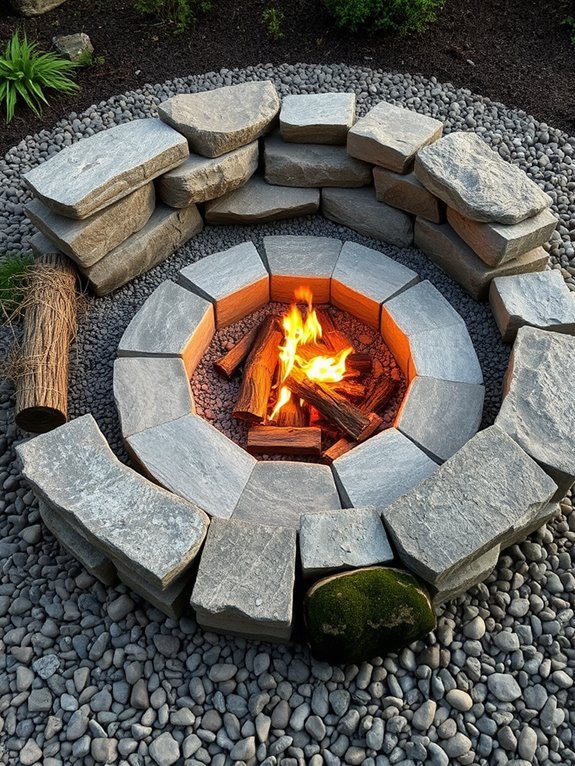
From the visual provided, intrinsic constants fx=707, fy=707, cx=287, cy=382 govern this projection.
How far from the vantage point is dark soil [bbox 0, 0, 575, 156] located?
213 inches

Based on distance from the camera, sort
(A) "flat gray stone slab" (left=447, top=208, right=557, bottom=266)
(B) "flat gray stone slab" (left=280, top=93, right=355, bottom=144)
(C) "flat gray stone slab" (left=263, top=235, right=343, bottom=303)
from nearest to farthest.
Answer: (A) "flat gray stone slab" (left=447, top=208, right=557, bottom=266), (C) "flat gray stone slab" (left=263, top=235, right=343, bottom=303), (B) "flat gray stone slab" (left=280, top=93, right=355, bottom=144)

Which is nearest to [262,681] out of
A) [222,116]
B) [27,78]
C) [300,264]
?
[300,264]

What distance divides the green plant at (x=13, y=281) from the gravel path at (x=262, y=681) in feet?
3.54

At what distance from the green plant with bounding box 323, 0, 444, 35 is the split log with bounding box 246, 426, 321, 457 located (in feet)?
12.2

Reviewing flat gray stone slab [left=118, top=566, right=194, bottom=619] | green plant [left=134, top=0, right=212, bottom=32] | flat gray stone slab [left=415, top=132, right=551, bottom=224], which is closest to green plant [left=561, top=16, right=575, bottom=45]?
flat gray stone slab [left=415, top=132, right=551, bottom=224]

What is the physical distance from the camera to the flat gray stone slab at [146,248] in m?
3.99

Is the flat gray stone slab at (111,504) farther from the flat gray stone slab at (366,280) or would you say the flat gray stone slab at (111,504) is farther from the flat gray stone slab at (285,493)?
the flat gray stone slab at (366,280)

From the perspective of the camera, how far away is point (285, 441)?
3.57m

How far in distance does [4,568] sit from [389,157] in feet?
9.80

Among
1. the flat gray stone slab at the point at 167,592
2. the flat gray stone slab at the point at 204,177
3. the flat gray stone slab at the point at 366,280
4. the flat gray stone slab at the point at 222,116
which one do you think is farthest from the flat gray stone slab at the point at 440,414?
the flat gray stone slab at the point at 222,116

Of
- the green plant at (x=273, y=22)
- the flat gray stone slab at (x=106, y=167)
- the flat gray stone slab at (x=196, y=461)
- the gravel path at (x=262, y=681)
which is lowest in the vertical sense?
the gravel path at (x=262, y=681)

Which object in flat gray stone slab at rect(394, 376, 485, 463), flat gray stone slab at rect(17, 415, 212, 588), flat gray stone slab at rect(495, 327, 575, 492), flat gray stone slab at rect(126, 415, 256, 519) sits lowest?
flat gray stone slab at rect(126, 415, 256, 519)

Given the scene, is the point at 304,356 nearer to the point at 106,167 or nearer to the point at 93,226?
the point at 93,226

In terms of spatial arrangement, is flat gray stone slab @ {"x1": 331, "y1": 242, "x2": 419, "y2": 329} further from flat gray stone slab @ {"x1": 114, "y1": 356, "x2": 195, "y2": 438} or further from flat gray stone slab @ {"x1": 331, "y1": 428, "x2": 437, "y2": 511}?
flat gray stone slab @ {"x1": 114, "y1": 356, "x2": 195, "y2": 438}
